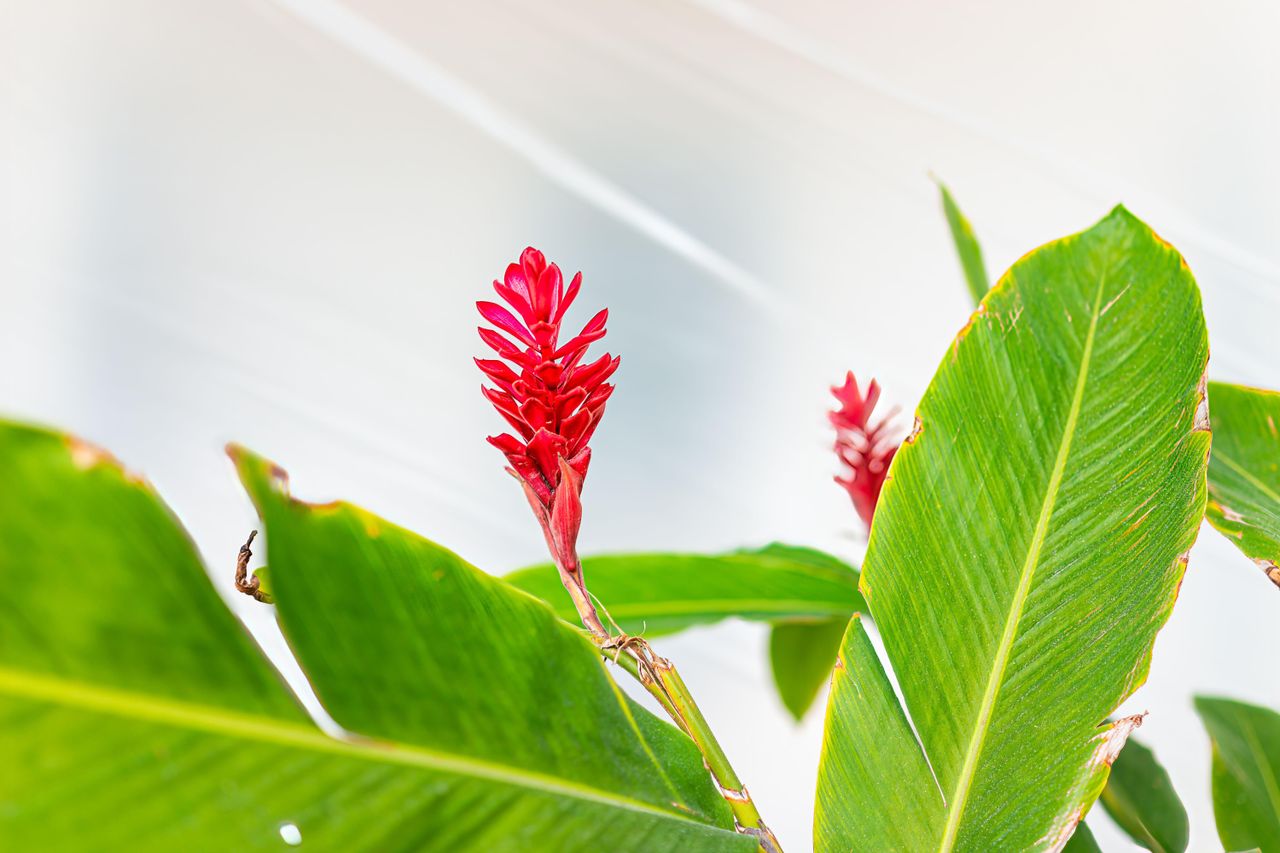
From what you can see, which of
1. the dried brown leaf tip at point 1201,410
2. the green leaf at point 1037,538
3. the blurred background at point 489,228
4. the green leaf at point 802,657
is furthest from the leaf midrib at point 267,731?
the blurred background at point 489,228

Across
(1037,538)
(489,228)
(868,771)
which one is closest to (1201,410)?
(1037,538)

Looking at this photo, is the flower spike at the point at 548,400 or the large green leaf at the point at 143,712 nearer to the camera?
the large green leaf at the point at 143,712

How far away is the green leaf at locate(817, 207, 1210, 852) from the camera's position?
12.5 inches

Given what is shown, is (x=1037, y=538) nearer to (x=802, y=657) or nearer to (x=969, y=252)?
(x=969, y=252)

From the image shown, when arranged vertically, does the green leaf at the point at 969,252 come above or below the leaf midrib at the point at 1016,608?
above

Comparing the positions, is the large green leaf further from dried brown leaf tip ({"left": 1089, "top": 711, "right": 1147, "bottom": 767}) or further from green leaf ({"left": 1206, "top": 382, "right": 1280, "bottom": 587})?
green leaf ({"left": 1206, "top": 382, "right": 1280, "bottom": 587})

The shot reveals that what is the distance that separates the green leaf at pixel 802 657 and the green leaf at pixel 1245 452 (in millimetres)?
377

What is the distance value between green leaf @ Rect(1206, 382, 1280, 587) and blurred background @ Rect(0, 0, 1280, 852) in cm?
126

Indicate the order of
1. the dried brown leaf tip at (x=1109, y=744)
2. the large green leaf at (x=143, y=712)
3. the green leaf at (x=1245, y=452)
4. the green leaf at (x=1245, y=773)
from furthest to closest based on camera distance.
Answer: the green leaf at (x=1245, y=773), the green leaf at (x=1245, y=452), the dried brown leaf tip at (x=1109, y=744), the large green leaf at (x=143, y=712)

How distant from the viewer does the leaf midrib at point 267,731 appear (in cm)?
20

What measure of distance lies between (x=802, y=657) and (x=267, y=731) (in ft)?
2.04

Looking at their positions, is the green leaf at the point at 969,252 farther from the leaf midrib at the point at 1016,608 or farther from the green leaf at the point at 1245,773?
the green leaf at the point at 1245,773

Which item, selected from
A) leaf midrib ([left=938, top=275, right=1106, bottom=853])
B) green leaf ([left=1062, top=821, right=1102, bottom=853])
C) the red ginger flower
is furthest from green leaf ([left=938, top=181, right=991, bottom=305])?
green leaf ([left=1062, top=821, right=1102, bottom=853])

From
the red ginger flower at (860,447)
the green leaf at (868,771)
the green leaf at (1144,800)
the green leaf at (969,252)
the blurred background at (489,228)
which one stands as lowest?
the green leaf at (1144,800)
